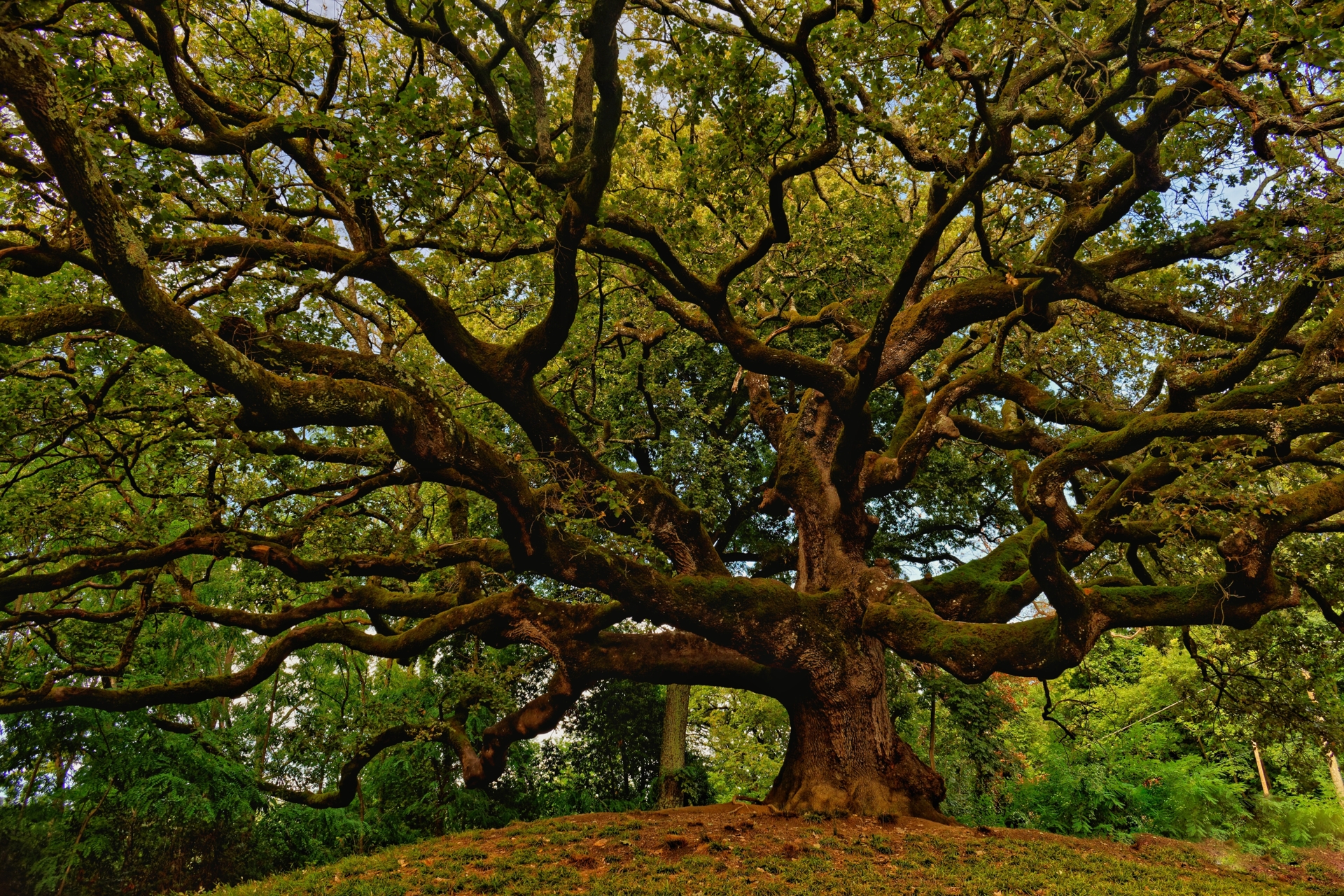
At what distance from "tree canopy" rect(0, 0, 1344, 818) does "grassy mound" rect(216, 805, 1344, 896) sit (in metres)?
1.30

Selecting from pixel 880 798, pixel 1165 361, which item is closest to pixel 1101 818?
pixel 880 798

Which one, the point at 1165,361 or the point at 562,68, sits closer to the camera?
the point at 1165,361

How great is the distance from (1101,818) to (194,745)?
16730 mm

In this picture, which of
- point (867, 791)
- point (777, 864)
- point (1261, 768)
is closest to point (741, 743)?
point (867, 791)

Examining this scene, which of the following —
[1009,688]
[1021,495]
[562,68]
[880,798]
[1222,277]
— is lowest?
[880,798]

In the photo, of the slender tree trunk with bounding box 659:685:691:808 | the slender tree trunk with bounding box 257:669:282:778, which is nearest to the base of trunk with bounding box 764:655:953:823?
the slender tree trunk with bounding box 659:685:691:808

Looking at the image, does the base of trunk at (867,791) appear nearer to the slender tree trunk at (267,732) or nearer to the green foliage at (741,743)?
the green foliage at (741,743)

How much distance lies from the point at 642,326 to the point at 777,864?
8.45m

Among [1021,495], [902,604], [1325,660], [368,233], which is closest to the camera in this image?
[368,233]

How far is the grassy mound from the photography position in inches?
255

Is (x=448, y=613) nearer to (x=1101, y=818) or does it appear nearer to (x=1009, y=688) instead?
(x=1101, y=818)

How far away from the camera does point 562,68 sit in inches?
415

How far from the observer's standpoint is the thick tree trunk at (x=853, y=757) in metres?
9.48

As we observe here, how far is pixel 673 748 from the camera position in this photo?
14.4 metres
